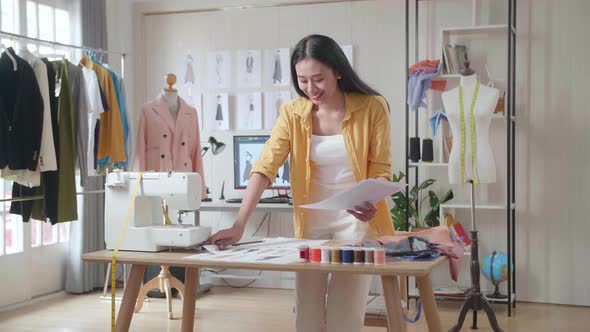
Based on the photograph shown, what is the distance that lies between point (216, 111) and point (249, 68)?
42 cm

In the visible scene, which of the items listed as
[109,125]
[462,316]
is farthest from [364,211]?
[109,125]

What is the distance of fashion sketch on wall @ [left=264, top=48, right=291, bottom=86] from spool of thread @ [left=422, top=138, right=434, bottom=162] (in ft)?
3.95

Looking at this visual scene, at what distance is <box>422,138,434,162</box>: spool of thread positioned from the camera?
4844 mm

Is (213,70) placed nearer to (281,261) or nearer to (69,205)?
(69,205)

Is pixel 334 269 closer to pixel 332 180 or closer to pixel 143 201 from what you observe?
pixel 332 180

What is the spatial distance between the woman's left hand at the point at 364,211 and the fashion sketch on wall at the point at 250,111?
11.0ft

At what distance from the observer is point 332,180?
238 cm

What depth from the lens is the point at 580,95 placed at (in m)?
4.88

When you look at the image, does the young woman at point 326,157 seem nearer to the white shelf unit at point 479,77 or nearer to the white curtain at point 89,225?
the white shelf unit at point 479,77

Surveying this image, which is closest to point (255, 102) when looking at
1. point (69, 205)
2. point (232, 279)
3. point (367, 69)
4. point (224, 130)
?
point (224, 130)

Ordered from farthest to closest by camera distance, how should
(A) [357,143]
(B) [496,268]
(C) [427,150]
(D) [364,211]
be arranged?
1. (C) [427,150]
2. (B) [496,268]
3. (A) [357,143]
4. (D) [364,211]

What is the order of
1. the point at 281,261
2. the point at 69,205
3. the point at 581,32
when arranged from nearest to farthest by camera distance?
the point at 281,261 → the point at 69,205 → the point at 581,32

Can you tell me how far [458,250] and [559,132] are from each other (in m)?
3.08

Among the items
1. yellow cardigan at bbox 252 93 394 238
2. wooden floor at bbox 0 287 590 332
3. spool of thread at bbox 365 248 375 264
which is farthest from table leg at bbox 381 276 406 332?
wooden floor at bbox 0 287 590 332
